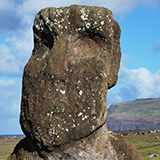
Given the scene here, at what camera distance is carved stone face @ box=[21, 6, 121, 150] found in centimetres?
1068

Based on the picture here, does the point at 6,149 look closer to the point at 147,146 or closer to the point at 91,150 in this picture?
the point at 147,146

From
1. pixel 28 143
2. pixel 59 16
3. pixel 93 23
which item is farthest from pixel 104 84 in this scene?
pixel 28 143

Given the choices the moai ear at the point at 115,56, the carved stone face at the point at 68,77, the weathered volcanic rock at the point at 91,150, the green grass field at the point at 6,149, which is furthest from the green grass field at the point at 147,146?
the green grass field at the point at 6,149

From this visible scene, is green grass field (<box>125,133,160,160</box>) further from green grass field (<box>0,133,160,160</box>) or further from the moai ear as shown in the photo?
the moai ear

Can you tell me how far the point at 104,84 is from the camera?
1107 cm

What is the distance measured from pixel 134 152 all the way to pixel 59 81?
163 inches

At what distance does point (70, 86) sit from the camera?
10742 mm

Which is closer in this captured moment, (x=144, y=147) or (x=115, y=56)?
(x=115, y=56)

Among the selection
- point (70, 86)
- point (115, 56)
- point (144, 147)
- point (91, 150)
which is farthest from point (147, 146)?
point (70, 86)

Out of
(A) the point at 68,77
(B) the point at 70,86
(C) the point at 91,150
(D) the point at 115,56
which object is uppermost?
(D) the point at 115,56

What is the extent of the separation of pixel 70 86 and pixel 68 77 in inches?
12.7

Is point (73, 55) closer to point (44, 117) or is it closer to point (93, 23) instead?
point (93, 23)

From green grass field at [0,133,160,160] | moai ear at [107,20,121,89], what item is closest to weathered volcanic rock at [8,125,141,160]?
moai ear at [107,20,121,89]

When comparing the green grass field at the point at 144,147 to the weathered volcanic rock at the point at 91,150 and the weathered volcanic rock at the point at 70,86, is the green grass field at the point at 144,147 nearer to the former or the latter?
the weathered volcanic rock at the point at 91,150
